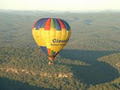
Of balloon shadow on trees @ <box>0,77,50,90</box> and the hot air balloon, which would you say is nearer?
the hot air balloon

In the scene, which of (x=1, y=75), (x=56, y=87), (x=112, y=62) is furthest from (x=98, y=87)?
(x=112, y=62)

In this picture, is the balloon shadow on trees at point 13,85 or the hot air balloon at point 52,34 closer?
the hot air balloon at point 52,34

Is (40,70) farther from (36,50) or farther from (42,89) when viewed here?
(36,50)

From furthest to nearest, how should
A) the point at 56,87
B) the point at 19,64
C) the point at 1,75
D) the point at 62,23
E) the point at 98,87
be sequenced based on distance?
the point at 19,64 < the point at 1,75 < the point at 56,87 < the point at 98,87 < the point at 62,23

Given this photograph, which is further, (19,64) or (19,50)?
(19,50)

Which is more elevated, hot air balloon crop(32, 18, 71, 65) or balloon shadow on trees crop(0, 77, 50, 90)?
hot air balloon crop(32, 18, 71, 65)

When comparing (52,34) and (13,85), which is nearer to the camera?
(52,34)

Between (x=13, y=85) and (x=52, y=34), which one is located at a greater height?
(x=52, y=34)

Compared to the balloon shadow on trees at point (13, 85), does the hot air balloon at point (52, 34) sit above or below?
above
